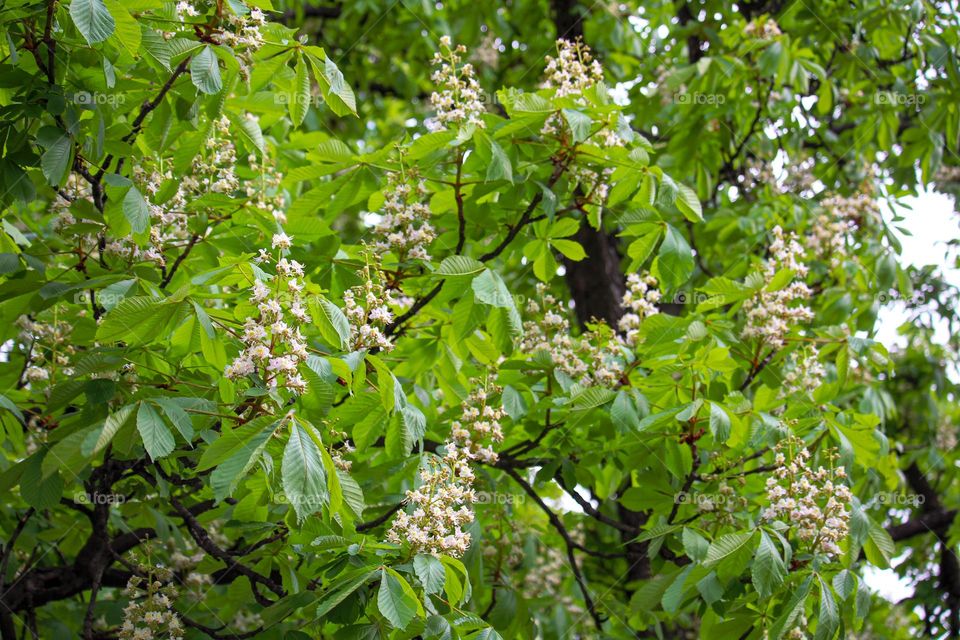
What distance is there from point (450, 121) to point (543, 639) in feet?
8.67

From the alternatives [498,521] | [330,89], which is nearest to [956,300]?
[498,521]

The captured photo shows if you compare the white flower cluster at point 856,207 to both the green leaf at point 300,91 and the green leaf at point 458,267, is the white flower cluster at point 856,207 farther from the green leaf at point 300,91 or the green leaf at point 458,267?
the green leaf at point 300,91

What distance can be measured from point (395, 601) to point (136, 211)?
48.8 inches

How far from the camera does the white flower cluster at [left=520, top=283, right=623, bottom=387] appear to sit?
3.13 metres

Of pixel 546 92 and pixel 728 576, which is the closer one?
pixel 728 576

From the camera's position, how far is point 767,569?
2.55 m

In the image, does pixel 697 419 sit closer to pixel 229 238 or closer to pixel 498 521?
pixel 498 521

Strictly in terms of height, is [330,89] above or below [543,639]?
above

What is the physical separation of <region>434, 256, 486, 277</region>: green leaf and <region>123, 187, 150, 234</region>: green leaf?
2.58 feet

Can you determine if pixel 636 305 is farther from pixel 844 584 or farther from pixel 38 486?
pixel 38 486

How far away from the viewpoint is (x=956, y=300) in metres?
6.09

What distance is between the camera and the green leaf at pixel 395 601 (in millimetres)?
1990

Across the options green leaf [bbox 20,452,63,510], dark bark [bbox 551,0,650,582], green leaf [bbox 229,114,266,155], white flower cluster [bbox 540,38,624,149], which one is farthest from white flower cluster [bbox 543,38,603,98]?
green leaf [bbox 20,452,63,510]

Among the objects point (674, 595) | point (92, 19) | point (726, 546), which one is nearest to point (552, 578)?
point (674, 595)
